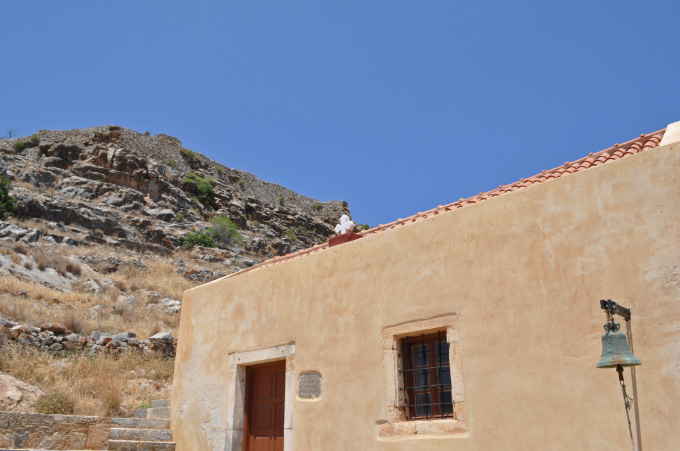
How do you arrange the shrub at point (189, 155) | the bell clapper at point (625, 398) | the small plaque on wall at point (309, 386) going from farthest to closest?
the shrub at point (189, 155) → the small plaque on wall at point (309, 386) → the bell clapper at point (625, 398)

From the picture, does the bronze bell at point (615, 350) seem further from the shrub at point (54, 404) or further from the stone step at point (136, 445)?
the shrub at point (54, 404)

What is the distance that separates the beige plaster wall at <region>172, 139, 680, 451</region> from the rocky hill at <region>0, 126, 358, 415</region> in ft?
15.7

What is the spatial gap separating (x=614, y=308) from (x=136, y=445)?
6.65 m

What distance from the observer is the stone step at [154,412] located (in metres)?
8.95

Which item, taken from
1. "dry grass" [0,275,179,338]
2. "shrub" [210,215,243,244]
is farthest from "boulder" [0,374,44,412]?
"shrub" [210,215,243,244]

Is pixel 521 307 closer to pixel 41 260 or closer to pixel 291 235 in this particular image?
pixel 41 260

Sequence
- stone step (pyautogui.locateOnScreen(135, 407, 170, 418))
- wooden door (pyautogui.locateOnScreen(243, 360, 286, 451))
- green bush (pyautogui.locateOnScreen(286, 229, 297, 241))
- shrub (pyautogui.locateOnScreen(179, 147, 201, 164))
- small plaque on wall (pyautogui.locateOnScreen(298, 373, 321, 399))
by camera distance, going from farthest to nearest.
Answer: shrub (pyautogui.locateOnScreen(179, 147, 201, 164)) < green bush (pyautogui.locateOnScreen(286, 229, 297, 241)) < stone step (pyautogui.locateOnScreen(135, 407, 170, 418)) < wooden door (pyautogui.locateOnScreen(243, 360, 286, 451)) < small plaque on wall (pyautogui.locateOnScreen(298, 373, 321, 399))

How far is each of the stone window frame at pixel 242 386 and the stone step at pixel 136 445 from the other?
1281 mm

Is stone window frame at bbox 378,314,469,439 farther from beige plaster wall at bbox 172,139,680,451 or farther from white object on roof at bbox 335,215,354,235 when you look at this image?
white object on roof at bbox 335,215,354,235

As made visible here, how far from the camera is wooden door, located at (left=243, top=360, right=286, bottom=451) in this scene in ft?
24.4

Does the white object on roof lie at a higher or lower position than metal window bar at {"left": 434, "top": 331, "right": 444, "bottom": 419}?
higher

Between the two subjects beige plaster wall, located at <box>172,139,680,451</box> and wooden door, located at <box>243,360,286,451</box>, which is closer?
beige plaster wall, located at <box>172,139,680,451</box>

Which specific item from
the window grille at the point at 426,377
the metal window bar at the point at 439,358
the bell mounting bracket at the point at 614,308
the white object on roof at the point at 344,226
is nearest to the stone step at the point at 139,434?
the white object on roof at the point at 344,226

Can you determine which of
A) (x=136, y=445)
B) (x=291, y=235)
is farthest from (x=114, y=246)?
(x=136, y=445)
